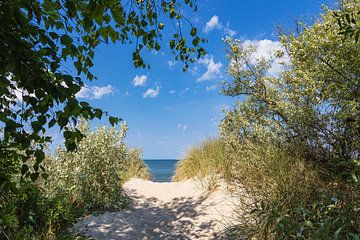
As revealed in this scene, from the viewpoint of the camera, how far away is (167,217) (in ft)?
22.8

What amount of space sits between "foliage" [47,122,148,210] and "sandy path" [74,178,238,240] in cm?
47

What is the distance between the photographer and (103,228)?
5.98m

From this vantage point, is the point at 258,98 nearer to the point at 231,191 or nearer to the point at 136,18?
the point at 231,191

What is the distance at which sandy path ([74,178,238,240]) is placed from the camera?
586 cm

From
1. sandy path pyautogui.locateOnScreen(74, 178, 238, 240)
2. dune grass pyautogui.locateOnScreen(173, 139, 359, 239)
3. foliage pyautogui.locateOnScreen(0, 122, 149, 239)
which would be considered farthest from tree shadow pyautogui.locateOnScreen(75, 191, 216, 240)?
dune grass pyautogui.locateOnScreen(173, 139, 359, 239)

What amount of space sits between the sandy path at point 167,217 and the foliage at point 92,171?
0.47 metres

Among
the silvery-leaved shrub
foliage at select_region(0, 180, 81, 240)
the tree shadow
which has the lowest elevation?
the tree shadow

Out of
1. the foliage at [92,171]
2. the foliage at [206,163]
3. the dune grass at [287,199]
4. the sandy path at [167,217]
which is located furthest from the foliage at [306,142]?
the foliage at [92,171]

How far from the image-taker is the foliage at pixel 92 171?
666cm

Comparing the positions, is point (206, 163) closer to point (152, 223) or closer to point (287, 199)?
point (152, 223)

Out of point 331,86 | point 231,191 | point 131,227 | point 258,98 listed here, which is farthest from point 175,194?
point 331,86

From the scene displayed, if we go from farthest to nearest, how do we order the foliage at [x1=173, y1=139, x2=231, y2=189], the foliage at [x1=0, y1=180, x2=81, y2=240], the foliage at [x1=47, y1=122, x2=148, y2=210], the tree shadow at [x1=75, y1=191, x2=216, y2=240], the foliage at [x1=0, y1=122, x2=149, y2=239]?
the foliage at [x1=173, y1=139, x2=231, y2=189] → the foliage at [x1=47, y1=122, x2=148, y2=210] → the tree shadow at [x1=75, y1=191, x2=216, y2=240] → the foliage at [x1=0, y1=122, x2=149, y2=239] → the foliage at [x1=0, y1=180, x2=81, y2=240]

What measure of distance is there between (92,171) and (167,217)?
1.87m

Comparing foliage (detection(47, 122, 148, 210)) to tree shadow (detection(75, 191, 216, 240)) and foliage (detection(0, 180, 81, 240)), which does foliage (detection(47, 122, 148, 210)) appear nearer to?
tree shadow (detection(75, 191, 216, 240))
